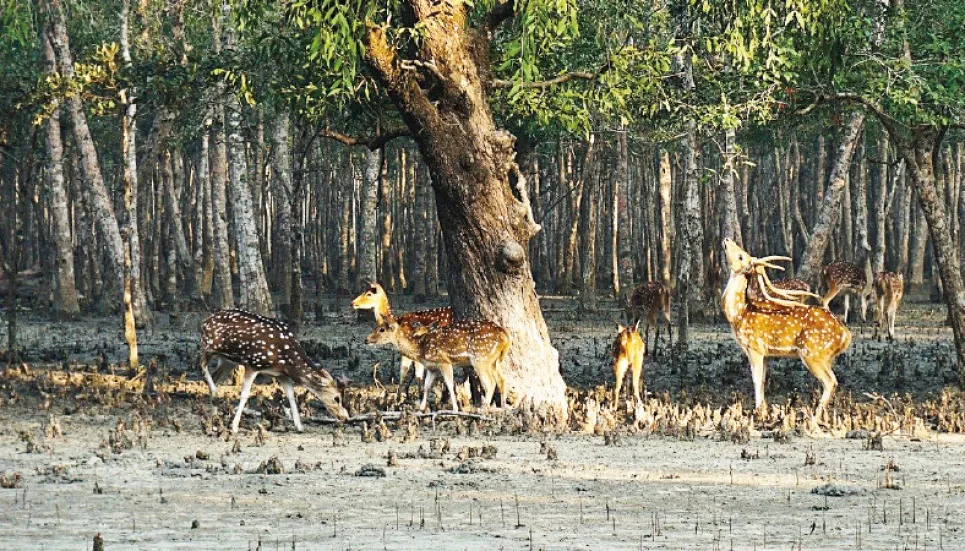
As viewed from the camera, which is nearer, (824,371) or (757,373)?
(824,371)

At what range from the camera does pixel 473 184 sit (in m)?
17.8

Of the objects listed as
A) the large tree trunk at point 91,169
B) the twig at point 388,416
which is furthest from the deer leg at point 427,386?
the large tree trunk at point 91,169

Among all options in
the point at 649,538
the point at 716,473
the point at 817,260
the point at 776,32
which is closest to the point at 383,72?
the point at 776,32

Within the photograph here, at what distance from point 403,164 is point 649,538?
4618cm

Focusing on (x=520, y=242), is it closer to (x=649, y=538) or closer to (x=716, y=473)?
(x=716, y=473)

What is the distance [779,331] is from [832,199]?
13.8 metres

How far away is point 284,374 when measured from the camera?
16141 millimetres

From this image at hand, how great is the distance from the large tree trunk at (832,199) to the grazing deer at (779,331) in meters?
13.1

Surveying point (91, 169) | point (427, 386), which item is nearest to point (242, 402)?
point (427, 386)

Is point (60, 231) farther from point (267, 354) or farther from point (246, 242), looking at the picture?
point (267, 354)

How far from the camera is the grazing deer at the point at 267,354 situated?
16.0 metres

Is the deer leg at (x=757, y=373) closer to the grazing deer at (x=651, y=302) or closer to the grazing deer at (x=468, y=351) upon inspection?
the grazing deer at (x=468, y=351)

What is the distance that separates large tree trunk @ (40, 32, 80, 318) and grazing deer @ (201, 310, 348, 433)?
1608 cm

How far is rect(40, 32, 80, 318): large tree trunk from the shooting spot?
3166 cm
